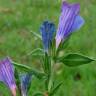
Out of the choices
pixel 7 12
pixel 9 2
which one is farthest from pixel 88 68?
pixel 9 2

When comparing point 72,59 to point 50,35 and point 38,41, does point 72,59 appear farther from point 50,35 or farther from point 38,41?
point 38,41

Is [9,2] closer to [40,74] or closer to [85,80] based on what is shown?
[85,80]

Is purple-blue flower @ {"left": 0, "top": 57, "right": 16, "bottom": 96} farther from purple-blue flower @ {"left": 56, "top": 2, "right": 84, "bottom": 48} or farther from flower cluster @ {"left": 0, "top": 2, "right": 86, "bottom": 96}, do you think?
purple-blue flower @ {"left": 56, "top": 2, "right": 84, "bottom": 48}

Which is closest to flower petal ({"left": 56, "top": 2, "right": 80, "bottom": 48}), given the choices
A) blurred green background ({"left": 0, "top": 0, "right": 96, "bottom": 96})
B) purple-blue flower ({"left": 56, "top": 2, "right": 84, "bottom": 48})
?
purple-blue flower ({"left": 56, "top": 2, "right": 84, "bottom": 48})

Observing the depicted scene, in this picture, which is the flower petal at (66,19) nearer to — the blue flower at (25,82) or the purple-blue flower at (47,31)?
the purple-blue flower at (47,31)

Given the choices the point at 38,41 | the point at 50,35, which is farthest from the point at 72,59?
the point at 38,41

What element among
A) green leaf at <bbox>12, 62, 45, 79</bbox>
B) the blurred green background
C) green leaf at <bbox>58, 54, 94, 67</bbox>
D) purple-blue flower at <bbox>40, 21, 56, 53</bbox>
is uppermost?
purple-blue flower at <bbox>40, 21, 56, 53</bbox>
